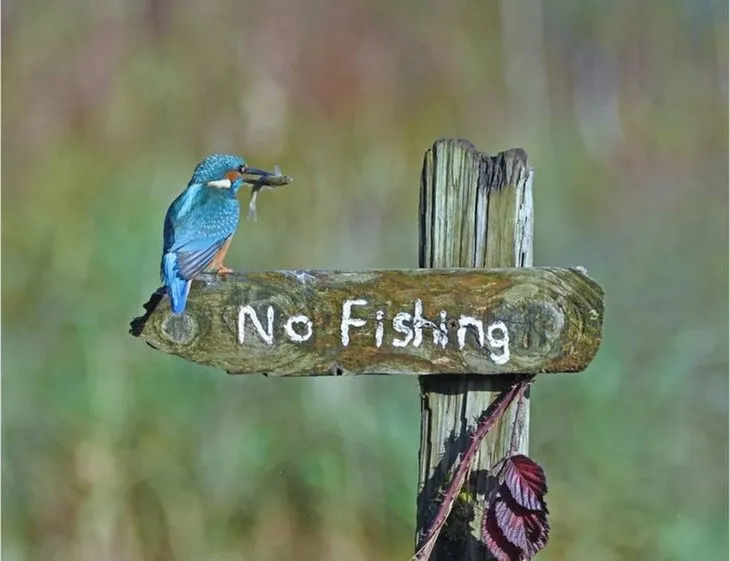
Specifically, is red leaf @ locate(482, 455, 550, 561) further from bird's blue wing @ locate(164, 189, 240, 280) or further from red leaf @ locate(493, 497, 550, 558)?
bird's blue wing @ locate(164, 189, 240, 280)

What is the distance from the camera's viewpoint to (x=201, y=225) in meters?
1.94

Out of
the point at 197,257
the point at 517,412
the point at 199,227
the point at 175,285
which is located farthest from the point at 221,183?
the point at 517,412

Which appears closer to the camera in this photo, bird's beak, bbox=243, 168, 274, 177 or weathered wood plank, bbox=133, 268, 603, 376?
weathered wood plank, bbox=133, 268, 603, 376

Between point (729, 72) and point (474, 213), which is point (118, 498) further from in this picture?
point (729, 72)

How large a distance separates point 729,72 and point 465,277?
226 cm

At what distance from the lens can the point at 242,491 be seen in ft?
9.30

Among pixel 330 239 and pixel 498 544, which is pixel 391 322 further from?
pixel 330 239

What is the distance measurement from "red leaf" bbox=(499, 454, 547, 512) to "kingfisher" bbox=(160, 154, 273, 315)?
50 cm

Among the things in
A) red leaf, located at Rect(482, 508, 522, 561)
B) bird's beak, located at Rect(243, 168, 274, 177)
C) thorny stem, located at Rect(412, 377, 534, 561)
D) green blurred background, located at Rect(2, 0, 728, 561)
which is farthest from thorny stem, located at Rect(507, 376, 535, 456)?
green blurred background, located at Rect(2, 0, 728, 561)

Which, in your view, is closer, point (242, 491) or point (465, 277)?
point (465, 277)

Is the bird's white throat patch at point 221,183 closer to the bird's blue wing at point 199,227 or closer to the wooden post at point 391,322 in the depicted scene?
the bird's blue wing at point 199,227

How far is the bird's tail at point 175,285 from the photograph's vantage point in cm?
168

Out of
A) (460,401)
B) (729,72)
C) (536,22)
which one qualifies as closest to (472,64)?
(536,22)

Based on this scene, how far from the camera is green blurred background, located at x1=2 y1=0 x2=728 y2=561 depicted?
286 cm
